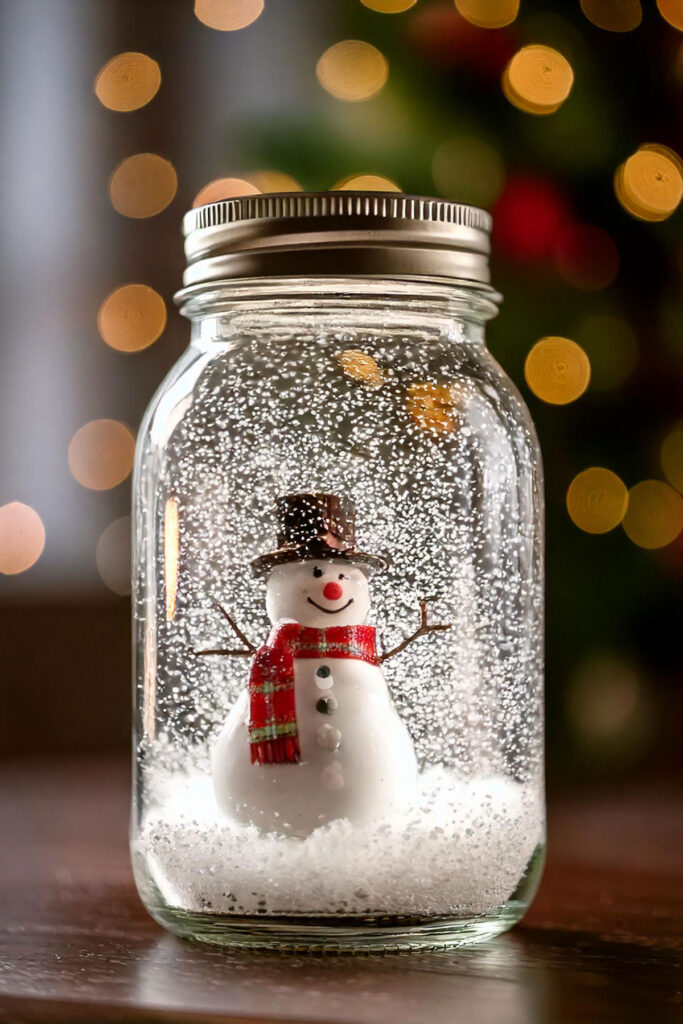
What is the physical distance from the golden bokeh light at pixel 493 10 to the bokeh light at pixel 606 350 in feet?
1.13

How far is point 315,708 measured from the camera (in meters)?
0.60

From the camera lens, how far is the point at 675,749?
4.48 ft

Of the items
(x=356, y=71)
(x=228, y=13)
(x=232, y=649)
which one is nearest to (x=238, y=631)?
(x=232, y=649)

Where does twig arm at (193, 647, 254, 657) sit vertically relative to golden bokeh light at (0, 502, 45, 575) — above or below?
below

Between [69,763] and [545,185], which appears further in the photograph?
[69,763]

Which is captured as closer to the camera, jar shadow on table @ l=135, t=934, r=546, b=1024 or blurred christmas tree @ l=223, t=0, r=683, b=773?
jar shadow on table @ l=135, t=934, r=546, b=1024

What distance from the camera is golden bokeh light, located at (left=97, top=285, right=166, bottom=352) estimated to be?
5.89 ft

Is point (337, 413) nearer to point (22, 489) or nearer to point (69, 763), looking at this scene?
point (69, 763)

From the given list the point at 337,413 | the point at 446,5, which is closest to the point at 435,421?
the point at 337,413

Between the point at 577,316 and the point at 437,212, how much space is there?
564 mm

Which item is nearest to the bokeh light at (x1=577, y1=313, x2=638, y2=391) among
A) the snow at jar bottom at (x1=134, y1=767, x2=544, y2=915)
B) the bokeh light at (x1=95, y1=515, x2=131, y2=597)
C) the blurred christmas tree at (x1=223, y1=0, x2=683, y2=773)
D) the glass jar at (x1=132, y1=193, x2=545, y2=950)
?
the blurred christmas tree at (x1=223, y1=0, x2=683, y2=773)

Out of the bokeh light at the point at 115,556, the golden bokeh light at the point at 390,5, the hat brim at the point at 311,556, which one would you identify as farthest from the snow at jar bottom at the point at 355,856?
the bokeh light at the point at 115,556

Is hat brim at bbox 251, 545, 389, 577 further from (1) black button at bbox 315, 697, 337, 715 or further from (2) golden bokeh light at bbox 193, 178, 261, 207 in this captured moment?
(2) golden bokeh light at bbox 193, 178, 261, 207

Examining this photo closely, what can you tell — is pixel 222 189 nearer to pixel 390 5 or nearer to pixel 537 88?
pixel 390 5
